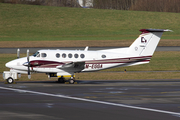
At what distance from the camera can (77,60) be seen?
25266mm

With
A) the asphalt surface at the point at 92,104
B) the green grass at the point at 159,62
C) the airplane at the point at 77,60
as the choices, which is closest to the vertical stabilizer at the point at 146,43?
the airplane at the point at 77,60

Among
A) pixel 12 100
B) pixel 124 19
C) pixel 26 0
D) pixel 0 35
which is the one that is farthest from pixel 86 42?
pixel 26 0

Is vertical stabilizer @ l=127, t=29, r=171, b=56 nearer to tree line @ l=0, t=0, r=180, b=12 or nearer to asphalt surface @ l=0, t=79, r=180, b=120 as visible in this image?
asphalt surface @ l=0, t=79, r=180, b=120

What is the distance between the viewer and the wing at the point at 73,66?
2438 centimetres

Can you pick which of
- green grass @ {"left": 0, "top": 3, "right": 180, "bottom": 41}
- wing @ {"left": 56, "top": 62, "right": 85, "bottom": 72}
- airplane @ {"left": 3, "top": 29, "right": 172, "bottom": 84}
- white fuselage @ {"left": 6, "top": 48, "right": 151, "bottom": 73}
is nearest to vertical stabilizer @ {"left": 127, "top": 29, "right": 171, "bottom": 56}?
airplane @ {"left": 3, "top": 29, "right": 172, "bottom": 84}

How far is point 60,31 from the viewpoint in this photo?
7662cm

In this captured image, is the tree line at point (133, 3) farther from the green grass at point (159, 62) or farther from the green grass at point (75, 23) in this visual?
the green grass at point (159, 62)

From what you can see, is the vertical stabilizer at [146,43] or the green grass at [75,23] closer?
the vertical stabilizer at [146,43]

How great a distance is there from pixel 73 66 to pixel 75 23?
194ft

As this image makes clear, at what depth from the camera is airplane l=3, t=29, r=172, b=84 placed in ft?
80.1

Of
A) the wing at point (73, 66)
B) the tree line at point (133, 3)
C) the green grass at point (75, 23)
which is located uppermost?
the tree line at point (133, 3)

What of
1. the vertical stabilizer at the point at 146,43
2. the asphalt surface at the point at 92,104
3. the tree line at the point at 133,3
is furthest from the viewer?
the tree line at the point at 133,3

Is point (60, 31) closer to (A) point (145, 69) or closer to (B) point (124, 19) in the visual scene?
(B) point (124, 19)

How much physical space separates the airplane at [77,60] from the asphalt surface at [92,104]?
407cm
